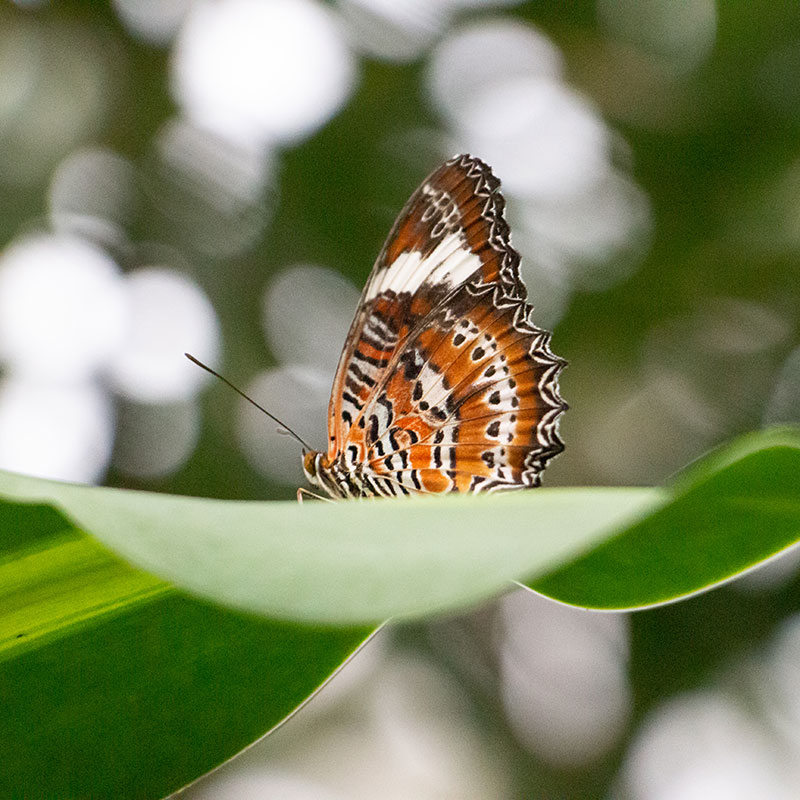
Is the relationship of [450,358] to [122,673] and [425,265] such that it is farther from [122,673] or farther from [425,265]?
[122,673]

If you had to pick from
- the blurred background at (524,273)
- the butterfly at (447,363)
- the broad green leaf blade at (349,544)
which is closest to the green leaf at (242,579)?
the broad green leaf blade at (349,544)

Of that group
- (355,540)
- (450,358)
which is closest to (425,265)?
(450,358)

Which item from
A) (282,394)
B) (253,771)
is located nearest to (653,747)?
(253,771)

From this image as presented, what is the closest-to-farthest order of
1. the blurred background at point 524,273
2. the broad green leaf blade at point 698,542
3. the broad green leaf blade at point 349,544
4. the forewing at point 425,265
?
the broad green leaf blade at point 349,544, the broad green leaf blade at point 698,542, the forewing at point 425,265, the blurred background at point 524,273

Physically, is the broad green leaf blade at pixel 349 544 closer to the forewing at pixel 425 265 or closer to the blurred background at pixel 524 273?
the forewing at pixel 425 265

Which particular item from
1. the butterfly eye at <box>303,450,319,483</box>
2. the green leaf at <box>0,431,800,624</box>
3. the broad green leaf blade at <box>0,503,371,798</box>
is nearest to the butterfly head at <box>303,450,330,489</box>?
the butterfly eye at <box>303,450,319,483</box>

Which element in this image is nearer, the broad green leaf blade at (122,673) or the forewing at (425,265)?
the broad green leaf blade at (122,673)
